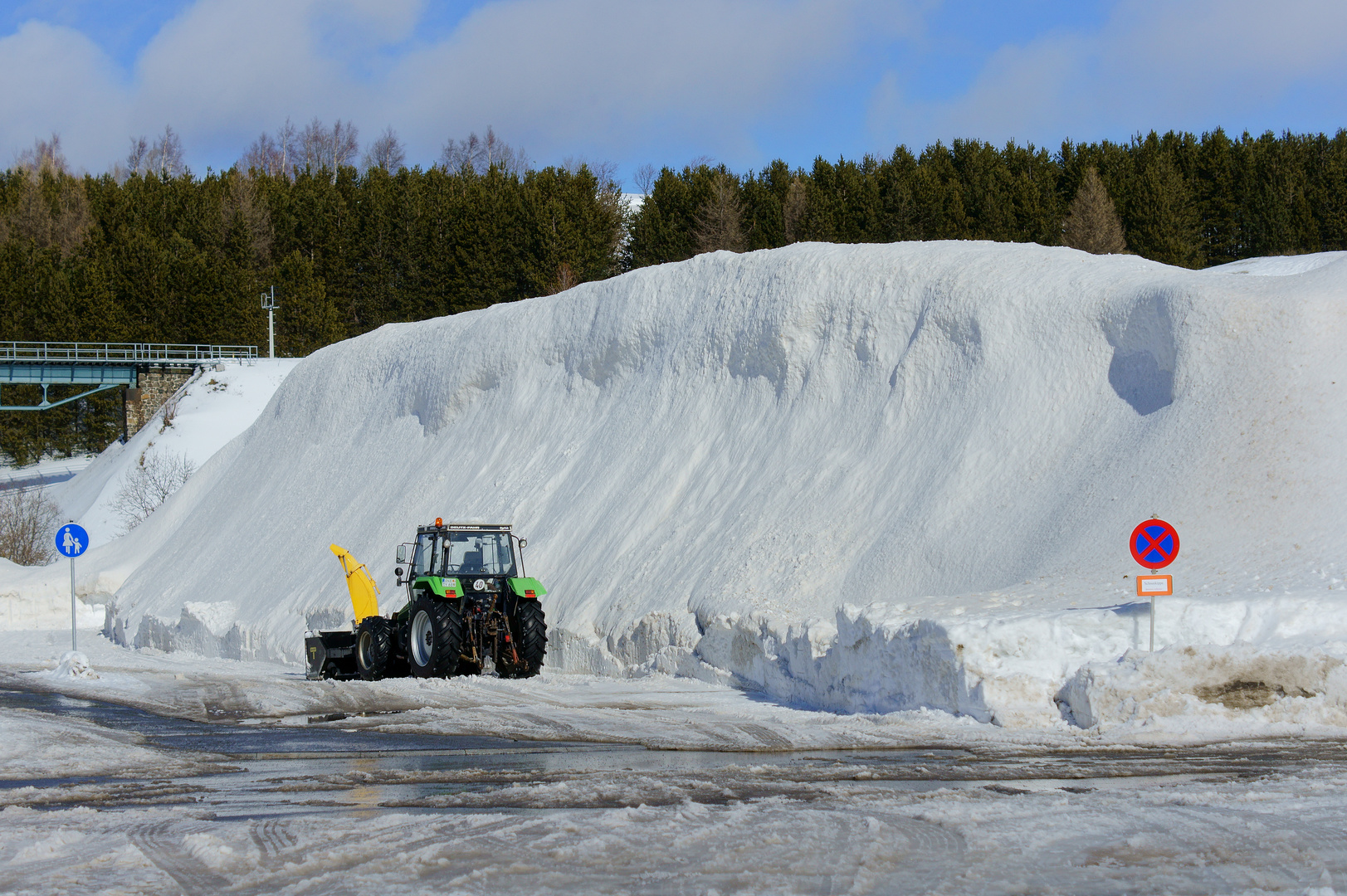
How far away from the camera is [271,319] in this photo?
62.6m

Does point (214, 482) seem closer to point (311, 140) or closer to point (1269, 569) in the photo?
→ point (1269, 569)

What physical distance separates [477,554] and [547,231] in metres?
46.5

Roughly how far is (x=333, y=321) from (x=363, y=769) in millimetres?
60792

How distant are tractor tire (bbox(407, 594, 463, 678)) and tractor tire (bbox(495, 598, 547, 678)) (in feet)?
2.33

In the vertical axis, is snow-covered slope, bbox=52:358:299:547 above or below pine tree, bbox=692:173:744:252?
below

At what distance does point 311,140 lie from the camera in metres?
134

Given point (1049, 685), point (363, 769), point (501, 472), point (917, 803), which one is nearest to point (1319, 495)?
point (1049, 685)

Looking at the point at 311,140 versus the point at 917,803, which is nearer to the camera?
the point at 917,803

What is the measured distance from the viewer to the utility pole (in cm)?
6288

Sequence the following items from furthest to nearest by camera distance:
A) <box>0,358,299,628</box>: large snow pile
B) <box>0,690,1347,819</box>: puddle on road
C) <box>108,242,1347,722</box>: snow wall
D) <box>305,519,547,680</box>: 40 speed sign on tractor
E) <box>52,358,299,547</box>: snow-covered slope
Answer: <box>52,358,299,547</box>: snow-covered slope < <box>0,358,299,628</box>: large snow pile < <box>305,519,547,680</box>: 40 speed sign on tractor < <box>108,242,1347,722</box>: snow wall < <box>0,690,1347,819</box>: puddle on road

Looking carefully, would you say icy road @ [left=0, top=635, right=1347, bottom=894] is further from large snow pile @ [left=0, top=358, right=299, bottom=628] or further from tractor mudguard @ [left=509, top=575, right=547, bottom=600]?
large snow pile @ [left=0, top=358, right=299, bottom=628]

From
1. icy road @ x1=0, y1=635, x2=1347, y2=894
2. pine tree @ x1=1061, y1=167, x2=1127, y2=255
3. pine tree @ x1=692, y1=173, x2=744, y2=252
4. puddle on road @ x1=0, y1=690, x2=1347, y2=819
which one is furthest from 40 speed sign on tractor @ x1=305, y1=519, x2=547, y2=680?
pine tree @ x1=692, y1=173, x2=744, y2=252

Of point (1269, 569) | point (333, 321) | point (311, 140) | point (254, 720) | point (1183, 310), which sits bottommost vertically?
point (254, 720)

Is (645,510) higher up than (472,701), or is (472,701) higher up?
(645,510)
